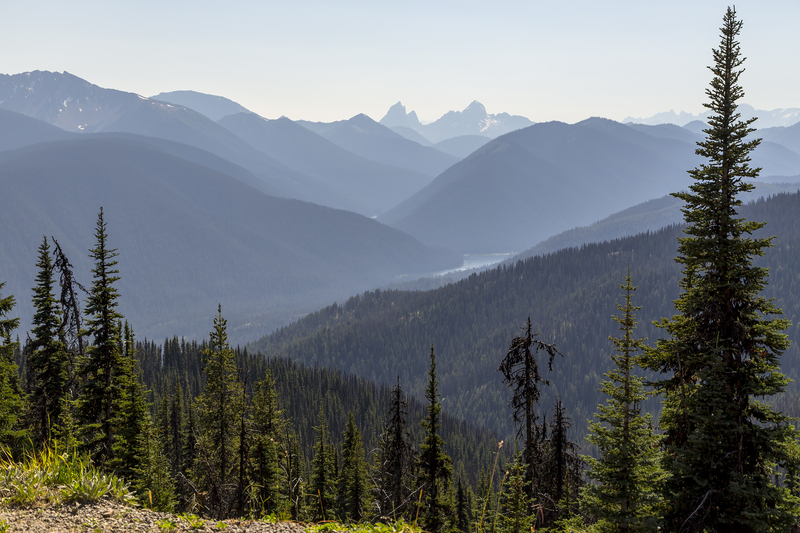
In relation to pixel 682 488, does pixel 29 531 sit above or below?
above

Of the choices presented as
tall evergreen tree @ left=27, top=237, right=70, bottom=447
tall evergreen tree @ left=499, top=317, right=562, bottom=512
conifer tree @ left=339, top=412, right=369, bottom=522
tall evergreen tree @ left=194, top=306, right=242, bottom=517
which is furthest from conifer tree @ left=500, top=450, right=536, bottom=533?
tall evergreen tree @ left=27, top=237, right=70, bottom=447

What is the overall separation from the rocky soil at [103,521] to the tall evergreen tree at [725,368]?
12171mm

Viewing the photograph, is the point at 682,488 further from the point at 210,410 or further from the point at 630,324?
the point at 210,410

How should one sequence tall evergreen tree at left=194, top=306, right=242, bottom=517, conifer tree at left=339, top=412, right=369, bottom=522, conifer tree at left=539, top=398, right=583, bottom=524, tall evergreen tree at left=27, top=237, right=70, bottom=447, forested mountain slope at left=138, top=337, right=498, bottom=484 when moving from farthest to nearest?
forested mountain slope at left=138, top=337, right=498, bottom=484, conifer tree at left=339, top=412, right=369, bottom=522, tall evergreen tree at left=194, top=306, right=242, bottom=517, tall evergreen tree at left=27, top=237, right=70, bottom=447, conifer tree at left=539, top=398, right=583, bottom=524

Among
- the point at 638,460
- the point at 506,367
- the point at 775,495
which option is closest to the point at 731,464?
the point at 775,495

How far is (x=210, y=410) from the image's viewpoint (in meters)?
29.4

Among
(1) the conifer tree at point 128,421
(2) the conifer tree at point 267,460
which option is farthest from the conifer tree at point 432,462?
(1) the conifer tree at point 128,421

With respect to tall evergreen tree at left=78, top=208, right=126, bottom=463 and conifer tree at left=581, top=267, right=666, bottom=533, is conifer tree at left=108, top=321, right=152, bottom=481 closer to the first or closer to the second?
tall evergreen tree at left=78, top=208, right=126, bottom=463

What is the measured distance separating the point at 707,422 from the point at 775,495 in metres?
2.46

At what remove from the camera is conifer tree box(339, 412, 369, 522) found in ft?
135

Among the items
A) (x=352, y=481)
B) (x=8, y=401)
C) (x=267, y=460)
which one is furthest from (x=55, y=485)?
(x=352, y=481)

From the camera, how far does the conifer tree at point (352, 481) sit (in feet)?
135

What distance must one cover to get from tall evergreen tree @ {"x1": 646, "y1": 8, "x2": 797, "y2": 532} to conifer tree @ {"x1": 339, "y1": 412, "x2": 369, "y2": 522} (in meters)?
28.7

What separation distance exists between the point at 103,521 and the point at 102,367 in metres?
20.0
